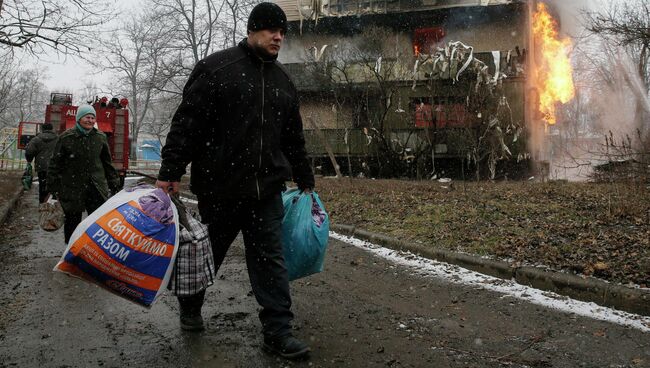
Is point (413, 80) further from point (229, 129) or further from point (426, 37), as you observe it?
point (229, 129)

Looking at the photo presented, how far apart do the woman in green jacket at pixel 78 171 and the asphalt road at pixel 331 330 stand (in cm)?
96

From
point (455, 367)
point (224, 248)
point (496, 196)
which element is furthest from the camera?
point (496, 196)

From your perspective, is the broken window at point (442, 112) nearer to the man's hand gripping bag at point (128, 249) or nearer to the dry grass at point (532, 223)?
the dry grass at point (532, 223)

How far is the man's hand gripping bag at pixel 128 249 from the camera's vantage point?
290 cm

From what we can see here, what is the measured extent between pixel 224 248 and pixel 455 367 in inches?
66.4

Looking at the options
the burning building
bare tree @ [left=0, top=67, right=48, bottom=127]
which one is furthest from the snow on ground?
bare tree @ [left=0, top=67, right=48, bottom=127]

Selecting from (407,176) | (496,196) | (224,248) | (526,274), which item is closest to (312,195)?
(224,248)

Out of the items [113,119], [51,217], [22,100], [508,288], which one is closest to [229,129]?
[508,288]

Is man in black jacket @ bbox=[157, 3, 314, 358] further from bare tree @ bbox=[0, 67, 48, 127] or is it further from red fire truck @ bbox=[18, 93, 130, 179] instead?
bare tree @ bbox=[0, 67, 48, 127]

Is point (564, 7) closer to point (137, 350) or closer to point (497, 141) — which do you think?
point (497, 141)

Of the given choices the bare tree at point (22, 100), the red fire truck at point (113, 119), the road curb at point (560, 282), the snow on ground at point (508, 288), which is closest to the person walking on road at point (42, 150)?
the red fire truck at point (113, 119)

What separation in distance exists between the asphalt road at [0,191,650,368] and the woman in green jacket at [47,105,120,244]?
0.96 meters

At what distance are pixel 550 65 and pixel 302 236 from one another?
Result: 2082cm

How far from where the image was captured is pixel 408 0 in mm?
24094
